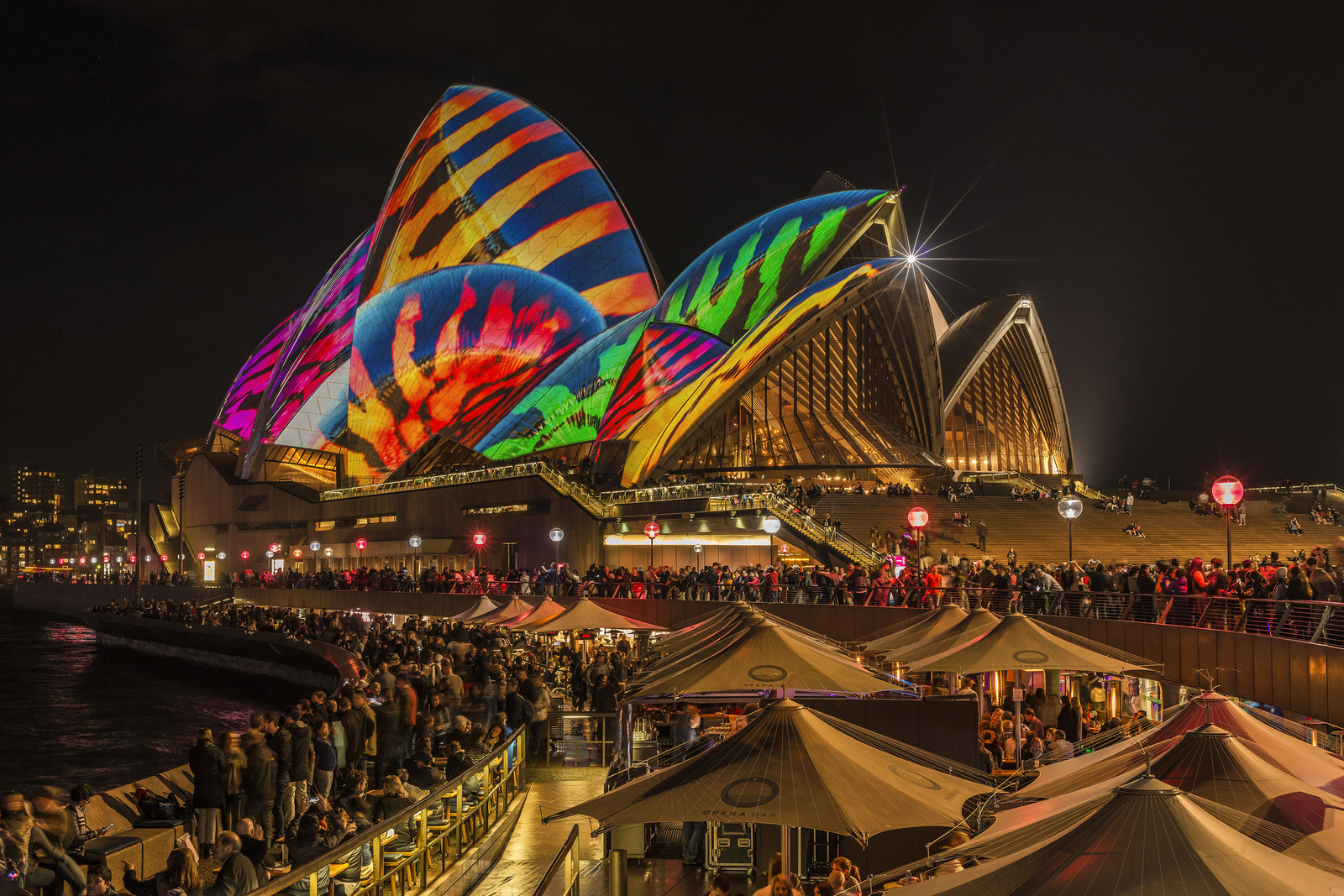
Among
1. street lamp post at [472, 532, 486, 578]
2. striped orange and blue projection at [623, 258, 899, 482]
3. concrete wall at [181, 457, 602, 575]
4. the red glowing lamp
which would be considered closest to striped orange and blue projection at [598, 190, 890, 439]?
striped orange and blue projection at [623, 258, 899, 482]

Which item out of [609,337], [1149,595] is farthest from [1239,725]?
[609,337]

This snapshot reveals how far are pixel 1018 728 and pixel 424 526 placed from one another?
3477 cm

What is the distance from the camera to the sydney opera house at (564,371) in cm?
3944

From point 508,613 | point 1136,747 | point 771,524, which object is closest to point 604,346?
point 771,524

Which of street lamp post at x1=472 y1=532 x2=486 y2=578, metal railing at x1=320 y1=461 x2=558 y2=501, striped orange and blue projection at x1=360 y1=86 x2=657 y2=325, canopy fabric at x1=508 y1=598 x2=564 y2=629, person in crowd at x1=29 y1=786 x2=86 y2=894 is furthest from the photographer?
striped orange and blue projection at x1=360 y1=86 x2=657 y2=325

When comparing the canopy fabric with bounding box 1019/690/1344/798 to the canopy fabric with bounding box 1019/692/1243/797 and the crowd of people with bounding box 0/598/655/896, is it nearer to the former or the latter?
the canopy fabric with bounding box 1019/692/1243/797

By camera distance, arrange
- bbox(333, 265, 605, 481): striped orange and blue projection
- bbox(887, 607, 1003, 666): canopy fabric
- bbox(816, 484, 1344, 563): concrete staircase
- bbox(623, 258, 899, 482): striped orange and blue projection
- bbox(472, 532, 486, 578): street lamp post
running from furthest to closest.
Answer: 1. bbox(333, 265, 605, 481): striped orange and blue projection
2. bbox(623, 258, 899, 482): striped orange and blue projection
3. bbox(472, 532, 486, 578): street lamp post
4. bbox(816, 484, 1344, 563): concrete staircase
5. bbox(887, 607, 1003, 666): canopy fabric

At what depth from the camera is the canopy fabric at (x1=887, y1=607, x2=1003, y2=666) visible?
1220cm

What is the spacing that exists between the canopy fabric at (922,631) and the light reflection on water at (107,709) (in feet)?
42.8

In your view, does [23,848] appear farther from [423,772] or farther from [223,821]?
[423,772]

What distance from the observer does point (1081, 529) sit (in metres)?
29.8

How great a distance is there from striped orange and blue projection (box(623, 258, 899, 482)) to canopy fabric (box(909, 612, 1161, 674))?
89.1ft

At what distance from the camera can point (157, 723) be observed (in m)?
25.7

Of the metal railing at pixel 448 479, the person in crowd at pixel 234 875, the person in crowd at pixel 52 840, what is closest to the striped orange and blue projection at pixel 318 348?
the metal railing at pixel 448 479
